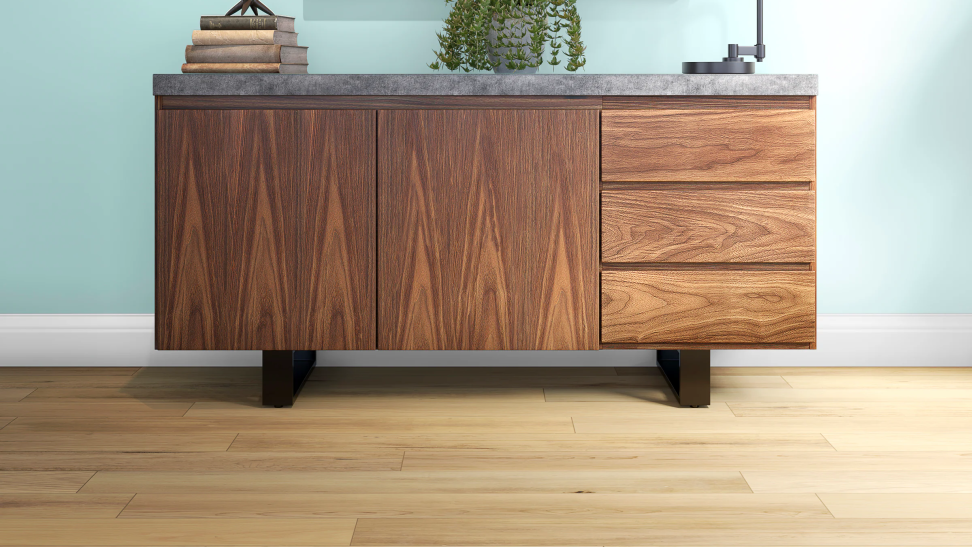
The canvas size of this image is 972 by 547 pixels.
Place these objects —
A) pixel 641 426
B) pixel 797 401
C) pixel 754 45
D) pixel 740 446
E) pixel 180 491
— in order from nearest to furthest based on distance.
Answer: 1. pixel 180 491
2. pixel 740 446
3. pixel 641 426
4. pixel 797 401
5. pixel 754 45

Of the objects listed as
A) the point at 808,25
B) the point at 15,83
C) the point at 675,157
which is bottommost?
the point at 675,157

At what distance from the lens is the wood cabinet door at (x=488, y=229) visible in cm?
169

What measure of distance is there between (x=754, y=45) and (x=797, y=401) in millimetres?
923

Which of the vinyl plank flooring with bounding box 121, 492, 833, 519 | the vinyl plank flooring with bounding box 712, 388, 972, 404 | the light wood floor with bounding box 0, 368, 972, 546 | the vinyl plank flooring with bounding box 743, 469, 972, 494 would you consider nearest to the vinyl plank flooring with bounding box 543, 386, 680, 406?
the light wood floor with bounding box 0, 368, 972, 546

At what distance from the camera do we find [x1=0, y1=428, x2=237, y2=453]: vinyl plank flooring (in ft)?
4.98

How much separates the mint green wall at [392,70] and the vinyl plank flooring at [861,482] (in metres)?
0.94

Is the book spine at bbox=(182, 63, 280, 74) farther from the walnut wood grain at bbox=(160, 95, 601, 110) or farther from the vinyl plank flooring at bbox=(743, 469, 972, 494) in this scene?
the vinyl plank flooring at bbox=(743, 469, 972, 494)

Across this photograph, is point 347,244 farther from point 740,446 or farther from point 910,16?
point 910,16

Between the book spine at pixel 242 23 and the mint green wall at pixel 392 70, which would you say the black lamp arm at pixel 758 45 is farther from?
the book spine at pixel 242 23

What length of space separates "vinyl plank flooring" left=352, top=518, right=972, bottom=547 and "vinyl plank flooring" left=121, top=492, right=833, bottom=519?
23mm

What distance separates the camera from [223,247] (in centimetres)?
170

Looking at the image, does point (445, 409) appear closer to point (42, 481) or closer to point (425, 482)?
point (425, 482)

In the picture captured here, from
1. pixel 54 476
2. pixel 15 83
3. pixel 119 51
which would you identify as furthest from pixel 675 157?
pixel 15 83

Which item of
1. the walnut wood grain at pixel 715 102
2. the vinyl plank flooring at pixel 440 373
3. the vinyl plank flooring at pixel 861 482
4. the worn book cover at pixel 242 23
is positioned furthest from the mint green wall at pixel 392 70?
the vinyl plank flooring at pixel 861 482
